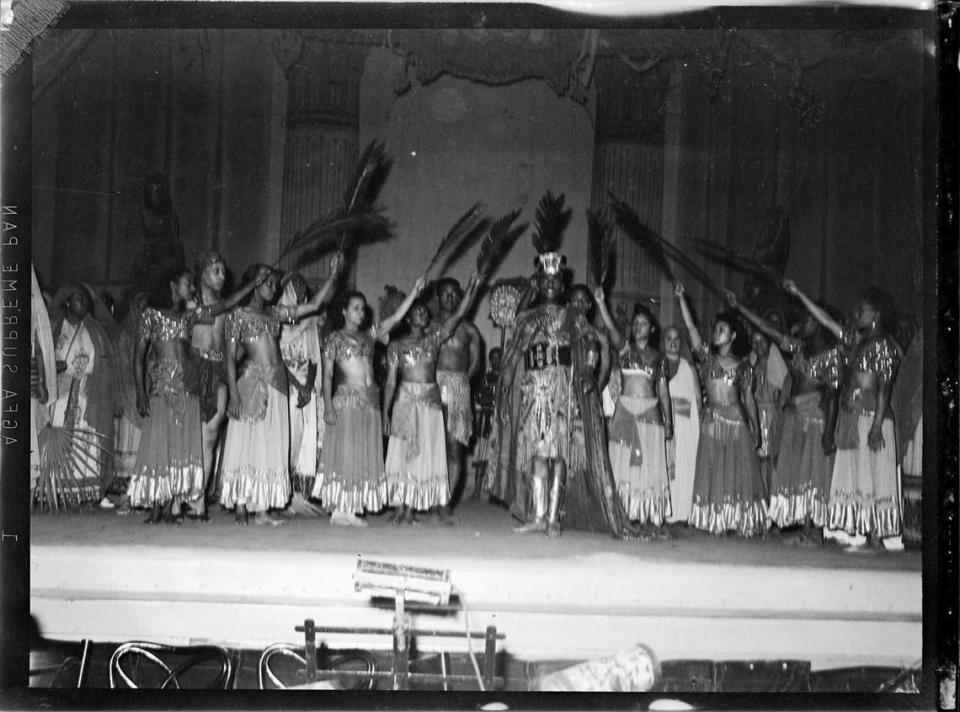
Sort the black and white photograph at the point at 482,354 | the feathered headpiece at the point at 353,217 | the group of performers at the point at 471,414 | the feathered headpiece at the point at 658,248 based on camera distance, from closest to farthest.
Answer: the black and white photograph at the point at 482,354
the group of performers at the point at 471,414
the feathered headpiece at the point at 353,217
the feathered headpiece at the point at 658,248

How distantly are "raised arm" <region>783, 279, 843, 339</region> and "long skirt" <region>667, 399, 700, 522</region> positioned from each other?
3.44 ft

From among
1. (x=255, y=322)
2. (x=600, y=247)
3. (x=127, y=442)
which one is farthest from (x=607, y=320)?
(x=127, y=442)

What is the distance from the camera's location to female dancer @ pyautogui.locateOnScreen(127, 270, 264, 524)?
7.86m

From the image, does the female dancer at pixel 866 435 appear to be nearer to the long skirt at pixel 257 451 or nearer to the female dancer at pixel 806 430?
the female dancer at pixel 806 430

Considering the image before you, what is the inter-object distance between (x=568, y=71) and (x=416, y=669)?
13.0ft

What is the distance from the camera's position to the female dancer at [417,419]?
319 inches

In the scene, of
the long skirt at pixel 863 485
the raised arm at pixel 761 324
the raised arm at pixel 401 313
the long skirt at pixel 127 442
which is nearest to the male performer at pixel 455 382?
the raised arm at pixel 401 313

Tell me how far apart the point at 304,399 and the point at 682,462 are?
2.53 meters

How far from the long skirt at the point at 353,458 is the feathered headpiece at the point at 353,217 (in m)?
0.94

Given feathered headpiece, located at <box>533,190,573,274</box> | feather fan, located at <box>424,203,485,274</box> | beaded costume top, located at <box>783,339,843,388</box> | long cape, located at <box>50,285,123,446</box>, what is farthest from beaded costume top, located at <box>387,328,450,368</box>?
beaded costume top, located at <box>783,339,843,388</box>

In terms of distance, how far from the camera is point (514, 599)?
7320mm

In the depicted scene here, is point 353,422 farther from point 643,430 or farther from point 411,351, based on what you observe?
point 643,430

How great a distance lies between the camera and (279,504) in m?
8.03

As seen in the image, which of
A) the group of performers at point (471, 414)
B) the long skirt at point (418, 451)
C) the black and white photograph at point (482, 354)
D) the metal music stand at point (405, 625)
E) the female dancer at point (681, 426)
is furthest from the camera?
the female dancer at point (681, 426)
